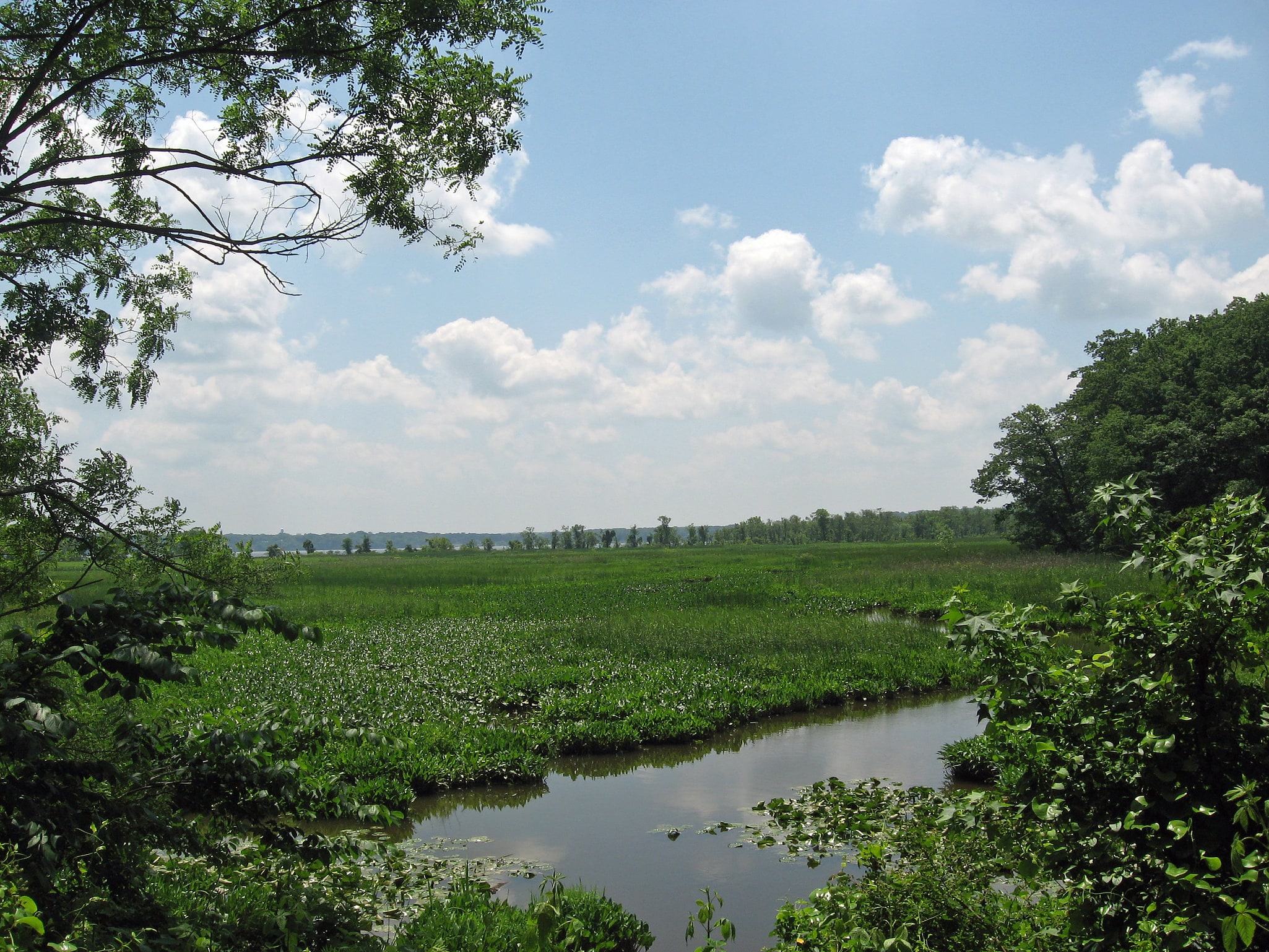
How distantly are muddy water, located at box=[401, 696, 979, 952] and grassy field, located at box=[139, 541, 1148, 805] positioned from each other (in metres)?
0.64

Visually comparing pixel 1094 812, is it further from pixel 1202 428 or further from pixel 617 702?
pixel 1202 428

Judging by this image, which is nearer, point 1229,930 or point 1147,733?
point 1229,930

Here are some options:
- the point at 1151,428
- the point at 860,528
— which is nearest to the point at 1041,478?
the point at 1151,428

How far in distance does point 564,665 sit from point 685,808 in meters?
7.81

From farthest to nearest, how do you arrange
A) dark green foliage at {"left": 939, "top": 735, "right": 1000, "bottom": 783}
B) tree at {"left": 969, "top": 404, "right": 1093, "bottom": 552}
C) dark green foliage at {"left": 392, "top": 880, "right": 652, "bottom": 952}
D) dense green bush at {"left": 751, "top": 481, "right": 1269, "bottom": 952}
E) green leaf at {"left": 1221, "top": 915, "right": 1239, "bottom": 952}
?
tree at {"left": 969, "top": 404, "right": 1093, "bottom": 552}
dark green foliage at {"left": 939, "top": 735, "right": 1000, "bottom": 783}
dark green foliage at {"left": 392, "top": 880, "right": 652, "bottom": 952}
dense green bush at {"left": 751, "top": 481, "right": 1269, "bottom": 952}
green leaf at {"left": 1221, "top": 915, "right": 1239, "bottom": 952}

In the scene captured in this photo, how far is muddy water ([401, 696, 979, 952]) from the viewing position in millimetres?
7379

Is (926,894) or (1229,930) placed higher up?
(1229,930)

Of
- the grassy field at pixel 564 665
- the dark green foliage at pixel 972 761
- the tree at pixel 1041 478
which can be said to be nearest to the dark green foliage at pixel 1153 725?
→ the grassy field at pixel 564 665

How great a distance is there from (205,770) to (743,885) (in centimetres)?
522

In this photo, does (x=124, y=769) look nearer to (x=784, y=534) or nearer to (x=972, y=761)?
(x=972, y=761)

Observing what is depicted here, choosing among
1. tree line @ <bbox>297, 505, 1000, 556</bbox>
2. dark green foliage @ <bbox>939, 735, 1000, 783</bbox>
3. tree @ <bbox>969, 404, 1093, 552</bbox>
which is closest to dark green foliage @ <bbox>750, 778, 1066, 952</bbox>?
dark green foliage @ <bbox>939, 735, 1000, 783</bbox>

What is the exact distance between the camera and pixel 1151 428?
37.6 meters

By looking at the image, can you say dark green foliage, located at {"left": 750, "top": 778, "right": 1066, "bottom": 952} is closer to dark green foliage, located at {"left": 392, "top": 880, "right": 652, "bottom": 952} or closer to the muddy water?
the muddy water

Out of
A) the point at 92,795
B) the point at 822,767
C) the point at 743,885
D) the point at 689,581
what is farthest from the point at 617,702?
the point at 689,581
